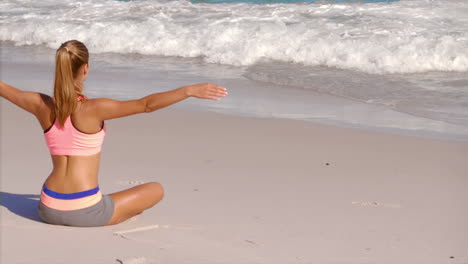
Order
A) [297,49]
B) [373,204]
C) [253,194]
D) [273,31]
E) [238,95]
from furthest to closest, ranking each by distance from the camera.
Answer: [273,31]
[297,49]
[238,95]
[253,194]
[373,204]

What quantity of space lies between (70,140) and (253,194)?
1.32m

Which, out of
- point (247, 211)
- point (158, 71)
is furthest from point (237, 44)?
point (247, 211)

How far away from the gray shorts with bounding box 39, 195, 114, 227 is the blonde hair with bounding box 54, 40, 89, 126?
53 cm

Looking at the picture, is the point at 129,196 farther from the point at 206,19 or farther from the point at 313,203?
the point at 206,19

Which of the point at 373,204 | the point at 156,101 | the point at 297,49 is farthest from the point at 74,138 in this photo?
the point at 297,49

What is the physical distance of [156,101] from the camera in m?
3.93

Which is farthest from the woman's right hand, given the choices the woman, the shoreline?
the shoreline

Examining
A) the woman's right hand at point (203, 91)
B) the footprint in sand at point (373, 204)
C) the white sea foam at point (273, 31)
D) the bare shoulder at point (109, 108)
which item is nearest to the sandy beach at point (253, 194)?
the footprint in sand at point (373, 204)

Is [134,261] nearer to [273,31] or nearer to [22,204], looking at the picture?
[22,204]

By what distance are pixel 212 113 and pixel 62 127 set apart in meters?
3.33

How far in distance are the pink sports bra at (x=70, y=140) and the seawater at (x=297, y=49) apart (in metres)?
3.34

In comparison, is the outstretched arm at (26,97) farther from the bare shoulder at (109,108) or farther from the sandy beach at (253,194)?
the sandy beach at (253,194)

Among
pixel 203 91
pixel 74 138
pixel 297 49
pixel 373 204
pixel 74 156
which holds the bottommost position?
pixel 297 49

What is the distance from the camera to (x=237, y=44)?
1153 centimetres
